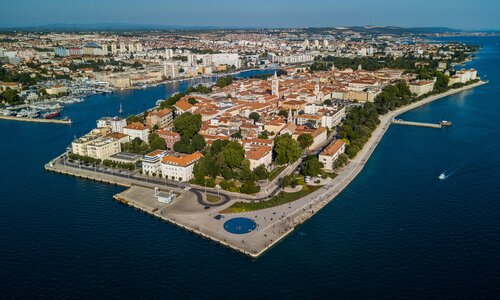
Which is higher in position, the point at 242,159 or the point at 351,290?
the point at 242,159

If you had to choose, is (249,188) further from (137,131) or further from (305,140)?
(137,131)

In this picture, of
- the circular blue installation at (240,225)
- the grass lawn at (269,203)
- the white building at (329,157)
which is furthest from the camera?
the white building at (329,157)

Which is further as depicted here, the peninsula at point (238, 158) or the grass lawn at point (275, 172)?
the grass lawn at point (275, 172)

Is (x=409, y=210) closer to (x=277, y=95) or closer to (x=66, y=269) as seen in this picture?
(x=66, y=269)

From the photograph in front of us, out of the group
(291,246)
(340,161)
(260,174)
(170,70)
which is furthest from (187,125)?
(170,70)

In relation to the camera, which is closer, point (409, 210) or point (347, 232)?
Answer: point (347, 232)

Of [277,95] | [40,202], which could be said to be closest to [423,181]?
[40,202]

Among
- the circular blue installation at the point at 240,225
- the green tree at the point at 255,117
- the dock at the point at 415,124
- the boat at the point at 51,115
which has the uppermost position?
the green tree at the point at 255,117

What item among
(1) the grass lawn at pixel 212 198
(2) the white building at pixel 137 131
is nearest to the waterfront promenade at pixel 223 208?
(1) the grass lawn at pixel 212 198

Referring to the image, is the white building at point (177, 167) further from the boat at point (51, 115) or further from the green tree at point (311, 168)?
the boat at point (51, 115)
